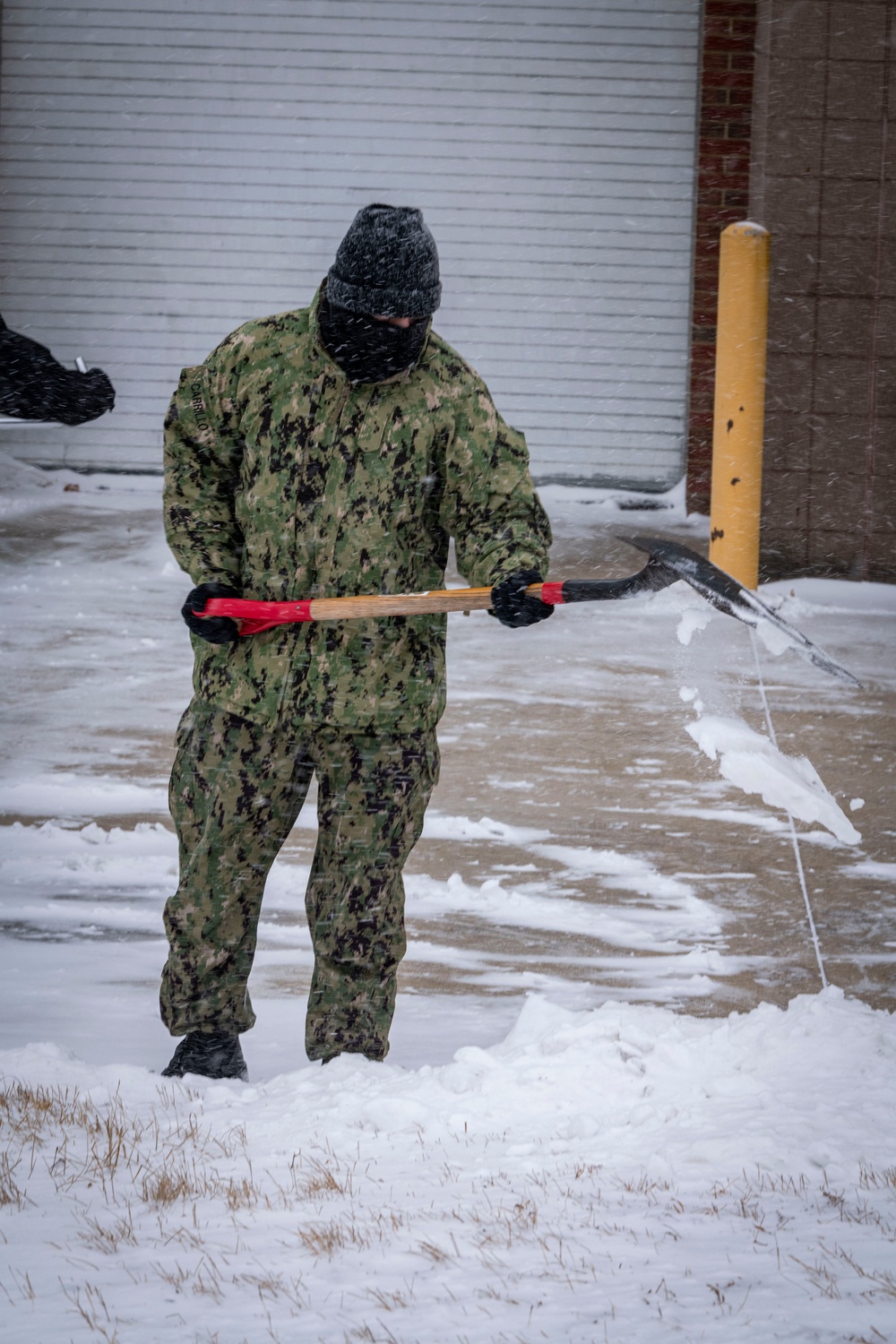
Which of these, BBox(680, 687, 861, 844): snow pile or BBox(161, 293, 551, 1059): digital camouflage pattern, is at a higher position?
BBox(161, 293, 551, 1059): digital camouflage pattern

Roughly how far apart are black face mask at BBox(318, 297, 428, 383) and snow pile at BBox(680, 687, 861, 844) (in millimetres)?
2695

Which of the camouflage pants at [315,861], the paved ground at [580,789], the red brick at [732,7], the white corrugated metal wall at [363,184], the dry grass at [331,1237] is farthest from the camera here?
the white corrugated metal wall at [363,184]

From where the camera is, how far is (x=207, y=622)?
10.1ft

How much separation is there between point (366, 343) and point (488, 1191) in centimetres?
164

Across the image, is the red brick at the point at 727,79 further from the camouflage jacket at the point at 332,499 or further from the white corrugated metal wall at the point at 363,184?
the camouflage jacket at the point at 332,499

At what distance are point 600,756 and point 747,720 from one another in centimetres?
63

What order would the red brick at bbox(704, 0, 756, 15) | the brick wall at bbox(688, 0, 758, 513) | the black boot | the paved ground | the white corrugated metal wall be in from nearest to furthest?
the black boot
the paved ground
the red brick at bbox(704, 0, 756, 15)
the brick wall at bbox(688, 0, 758, 513)
the white corrugated metal wall

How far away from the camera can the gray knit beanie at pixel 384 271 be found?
9.70ft

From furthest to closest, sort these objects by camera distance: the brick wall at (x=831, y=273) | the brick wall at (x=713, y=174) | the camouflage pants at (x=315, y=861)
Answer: the brick wall at (x=713, y=174) → the brick wall at (x=831, y=273) → the camouflage pants at (x=315, y=861)

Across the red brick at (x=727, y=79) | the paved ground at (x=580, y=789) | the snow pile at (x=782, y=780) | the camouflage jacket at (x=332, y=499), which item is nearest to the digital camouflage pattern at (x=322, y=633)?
the camouflage jacket at (x=332, y=499)

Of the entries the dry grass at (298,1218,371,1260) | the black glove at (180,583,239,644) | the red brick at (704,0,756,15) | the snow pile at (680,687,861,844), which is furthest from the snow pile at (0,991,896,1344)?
the red brick at (704,0,756,15)

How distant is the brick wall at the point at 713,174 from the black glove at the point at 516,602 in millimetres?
8403

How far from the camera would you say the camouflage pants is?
3170 millimetres

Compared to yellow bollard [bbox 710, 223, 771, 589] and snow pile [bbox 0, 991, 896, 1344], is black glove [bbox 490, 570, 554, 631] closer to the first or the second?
snow pile [bbox 0, 991, 896, 1344]
